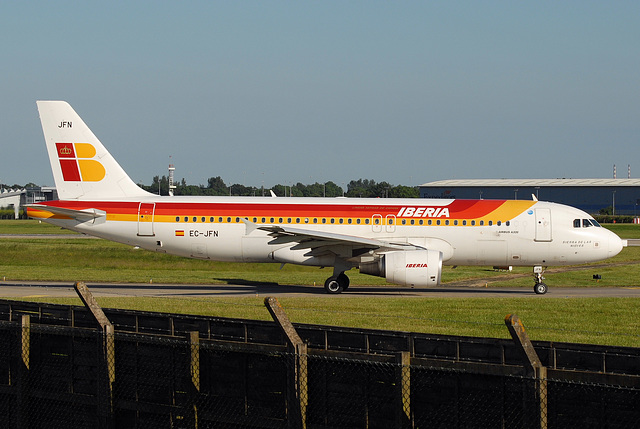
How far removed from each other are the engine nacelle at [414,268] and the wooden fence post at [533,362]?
19.4 meters

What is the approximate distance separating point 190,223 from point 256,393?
780 inches

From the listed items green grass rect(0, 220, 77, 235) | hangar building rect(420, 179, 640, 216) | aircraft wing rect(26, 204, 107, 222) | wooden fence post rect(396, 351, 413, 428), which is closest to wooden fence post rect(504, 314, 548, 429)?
wooden fence post rect(396, 351, 413, 428)

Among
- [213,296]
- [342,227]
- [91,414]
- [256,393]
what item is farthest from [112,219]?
[256,393]

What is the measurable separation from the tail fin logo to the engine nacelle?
1248 cm

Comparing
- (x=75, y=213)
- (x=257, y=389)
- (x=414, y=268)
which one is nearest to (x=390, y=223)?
(x=414, y=268)

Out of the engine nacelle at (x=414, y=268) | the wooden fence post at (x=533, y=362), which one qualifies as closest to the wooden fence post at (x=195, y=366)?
the wooden fence post at (x=533, y=362)

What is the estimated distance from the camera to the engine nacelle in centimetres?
2836

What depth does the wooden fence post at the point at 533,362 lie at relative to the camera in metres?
8.41

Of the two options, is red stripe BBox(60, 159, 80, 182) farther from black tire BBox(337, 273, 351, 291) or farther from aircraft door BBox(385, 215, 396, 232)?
aircraft door BBox(385, 215, 396, 232)

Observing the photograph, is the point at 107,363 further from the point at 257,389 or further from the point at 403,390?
the point at 403,390

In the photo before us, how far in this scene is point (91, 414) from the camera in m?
12.9

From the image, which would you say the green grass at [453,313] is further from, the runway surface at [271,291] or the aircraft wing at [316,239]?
the runway surface at [271,291]

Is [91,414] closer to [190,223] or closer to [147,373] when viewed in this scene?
[147,373]

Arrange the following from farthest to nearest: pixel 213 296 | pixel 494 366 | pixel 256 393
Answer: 1. pixel 213 296
2. pixel 256 393
3. pixel 494 366
